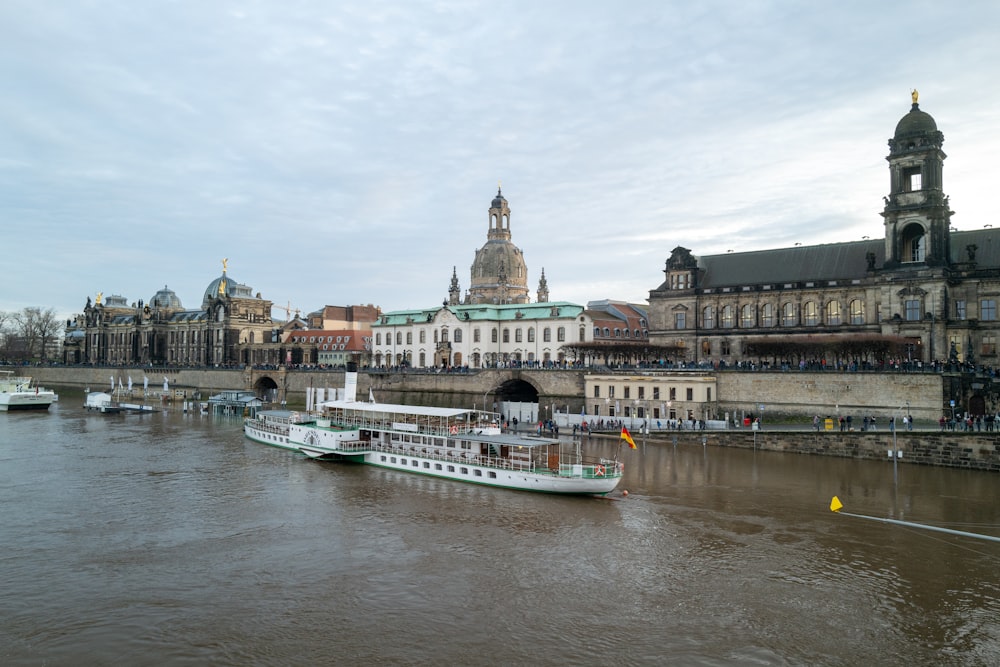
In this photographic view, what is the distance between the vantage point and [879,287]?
58156mm

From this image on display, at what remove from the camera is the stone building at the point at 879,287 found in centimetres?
5447

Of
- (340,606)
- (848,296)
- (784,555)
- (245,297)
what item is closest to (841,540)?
(784,555)

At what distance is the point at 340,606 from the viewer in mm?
20078

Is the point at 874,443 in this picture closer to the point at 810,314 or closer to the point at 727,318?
the point at 810,314

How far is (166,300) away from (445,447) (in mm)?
124291

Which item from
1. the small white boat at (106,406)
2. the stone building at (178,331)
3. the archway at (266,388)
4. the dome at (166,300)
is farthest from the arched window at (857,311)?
the dome at (166,300)

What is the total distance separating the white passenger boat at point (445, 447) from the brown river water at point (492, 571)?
4.03 ft

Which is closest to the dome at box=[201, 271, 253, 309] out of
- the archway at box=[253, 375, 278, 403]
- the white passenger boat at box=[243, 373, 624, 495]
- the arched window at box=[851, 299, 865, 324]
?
the archway at box=[253, 375, 278, 403]

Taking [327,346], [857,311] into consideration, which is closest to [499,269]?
[327,346]

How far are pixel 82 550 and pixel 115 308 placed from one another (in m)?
139

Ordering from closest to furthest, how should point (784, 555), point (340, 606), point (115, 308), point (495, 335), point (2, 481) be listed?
point (340, 606), point (784, 555), point (2, 481), point (495, 335), point (115, 308)

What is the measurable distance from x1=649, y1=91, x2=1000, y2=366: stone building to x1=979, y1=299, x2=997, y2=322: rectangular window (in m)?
0.07

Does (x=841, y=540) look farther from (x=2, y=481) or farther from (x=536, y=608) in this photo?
(x=2, y=481)

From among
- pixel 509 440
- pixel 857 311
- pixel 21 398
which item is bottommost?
pixel 509 440
